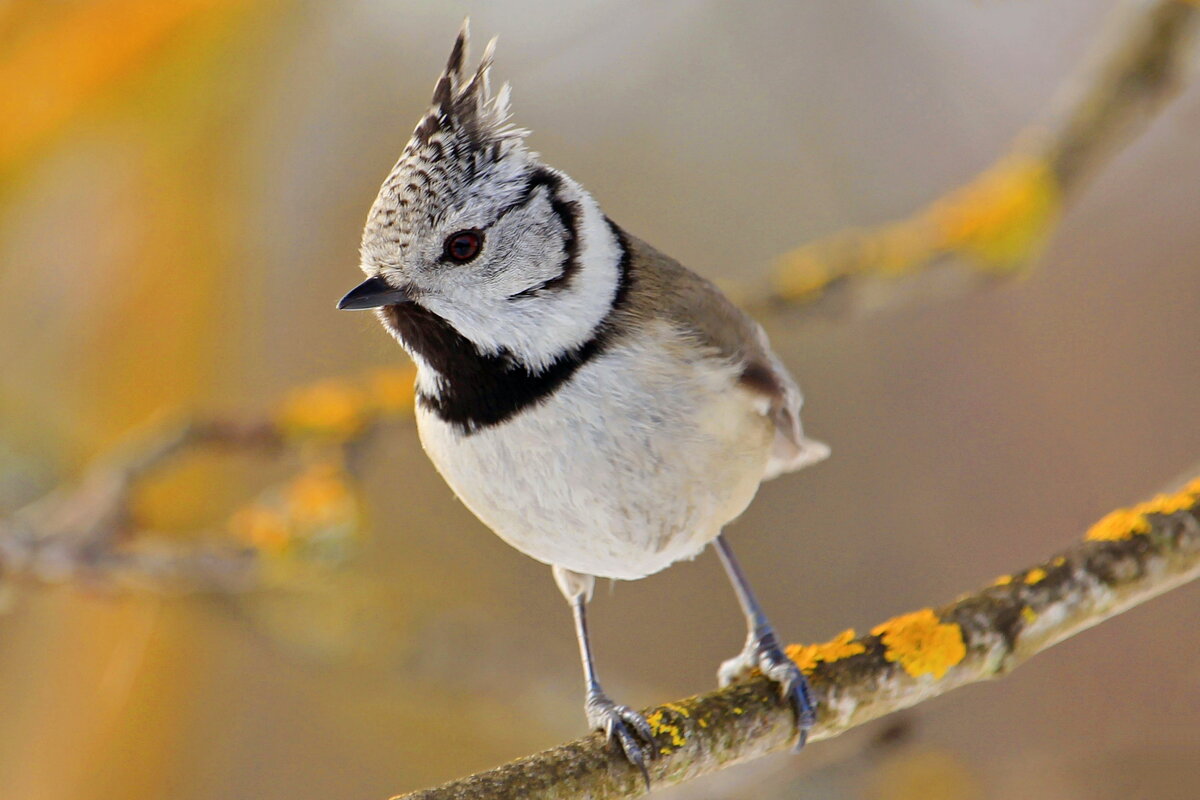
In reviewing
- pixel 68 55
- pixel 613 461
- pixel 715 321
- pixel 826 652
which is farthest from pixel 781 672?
pixel 68 55

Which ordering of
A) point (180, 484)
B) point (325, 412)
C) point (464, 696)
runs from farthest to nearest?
point (180, 484) < point (464, 696) < point (325, 412)

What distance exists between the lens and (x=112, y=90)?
2.09 meters

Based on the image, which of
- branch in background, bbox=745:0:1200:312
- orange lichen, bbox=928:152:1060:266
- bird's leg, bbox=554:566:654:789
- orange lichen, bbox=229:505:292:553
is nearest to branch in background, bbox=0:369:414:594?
orange lichen, bbox=229:505:292:553

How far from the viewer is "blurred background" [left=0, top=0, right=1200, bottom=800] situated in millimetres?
1961

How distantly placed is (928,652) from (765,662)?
16 cm

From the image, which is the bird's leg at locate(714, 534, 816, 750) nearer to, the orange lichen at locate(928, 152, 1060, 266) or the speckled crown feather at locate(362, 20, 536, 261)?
the speckled crown feather at locate(362, 20, 536, 261)

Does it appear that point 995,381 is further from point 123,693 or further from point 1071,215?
point 123,693

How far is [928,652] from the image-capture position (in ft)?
3.28

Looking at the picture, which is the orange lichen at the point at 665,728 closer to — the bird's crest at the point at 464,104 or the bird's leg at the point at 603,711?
the bird's leg at the point at 603,711

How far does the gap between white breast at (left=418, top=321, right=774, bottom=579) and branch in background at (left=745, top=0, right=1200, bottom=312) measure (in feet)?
2.30

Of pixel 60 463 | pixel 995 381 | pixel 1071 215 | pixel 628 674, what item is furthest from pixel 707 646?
pixel 60 463

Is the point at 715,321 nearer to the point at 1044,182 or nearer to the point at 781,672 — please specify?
the point at 781,672

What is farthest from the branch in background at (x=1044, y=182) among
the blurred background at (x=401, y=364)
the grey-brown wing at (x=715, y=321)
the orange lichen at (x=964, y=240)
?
the grey-brown wing at (x=715, y=321)

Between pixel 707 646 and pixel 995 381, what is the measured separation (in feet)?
2.58
